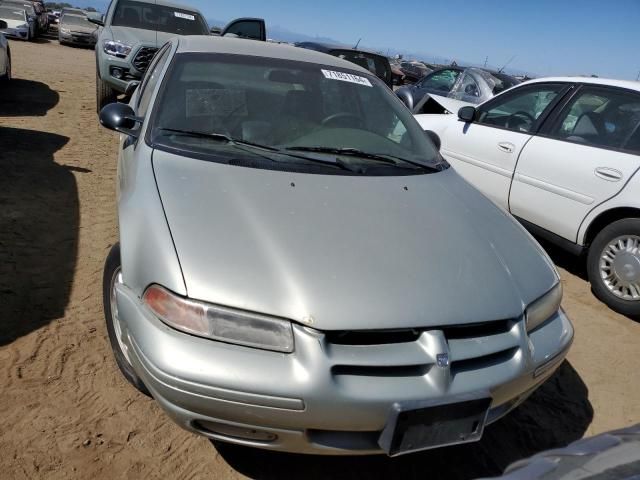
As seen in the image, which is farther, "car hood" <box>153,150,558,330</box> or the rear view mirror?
the rear view mirror

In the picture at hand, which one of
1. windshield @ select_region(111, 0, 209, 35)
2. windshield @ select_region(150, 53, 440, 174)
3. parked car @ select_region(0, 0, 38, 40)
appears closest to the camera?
windshield @ select_region(150, 53, 440, 174)

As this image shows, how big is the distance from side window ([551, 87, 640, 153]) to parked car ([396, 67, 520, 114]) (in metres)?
3.12

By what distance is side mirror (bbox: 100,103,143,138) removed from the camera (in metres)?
2.92

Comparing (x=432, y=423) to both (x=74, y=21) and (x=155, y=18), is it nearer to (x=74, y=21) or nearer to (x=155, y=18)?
(x=155, y=18)

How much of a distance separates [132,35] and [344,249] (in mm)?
6989

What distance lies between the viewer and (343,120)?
3.22m

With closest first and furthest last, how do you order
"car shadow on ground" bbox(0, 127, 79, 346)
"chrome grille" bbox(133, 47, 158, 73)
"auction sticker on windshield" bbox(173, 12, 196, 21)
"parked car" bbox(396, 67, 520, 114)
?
"car shadow on ground" bbox(0, 127, 79, 346)
"chrome grille" bbox(133, 47, 158, 73)
"parked car" bbox(396, 67, 520, 114)
"auction sticker on windshield" bbox(173, 12, 196, 21)

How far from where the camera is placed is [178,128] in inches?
111

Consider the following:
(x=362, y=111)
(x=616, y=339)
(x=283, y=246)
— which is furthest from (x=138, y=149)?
(x=616, y=339)

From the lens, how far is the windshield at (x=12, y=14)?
19969mm

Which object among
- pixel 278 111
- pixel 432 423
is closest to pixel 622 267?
pixel 278 111

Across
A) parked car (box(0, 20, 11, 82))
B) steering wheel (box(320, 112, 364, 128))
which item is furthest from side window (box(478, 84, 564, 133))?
parked car (box(0, 20, 11, 82))

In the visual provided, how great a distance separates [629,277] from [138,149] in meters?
3.35

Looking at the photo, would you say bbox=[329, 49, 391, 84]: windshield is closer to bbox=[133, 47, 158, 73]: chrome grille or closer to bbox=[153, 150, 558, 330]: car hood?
bbox=[133, 47, 158, 73]: chrome grille
